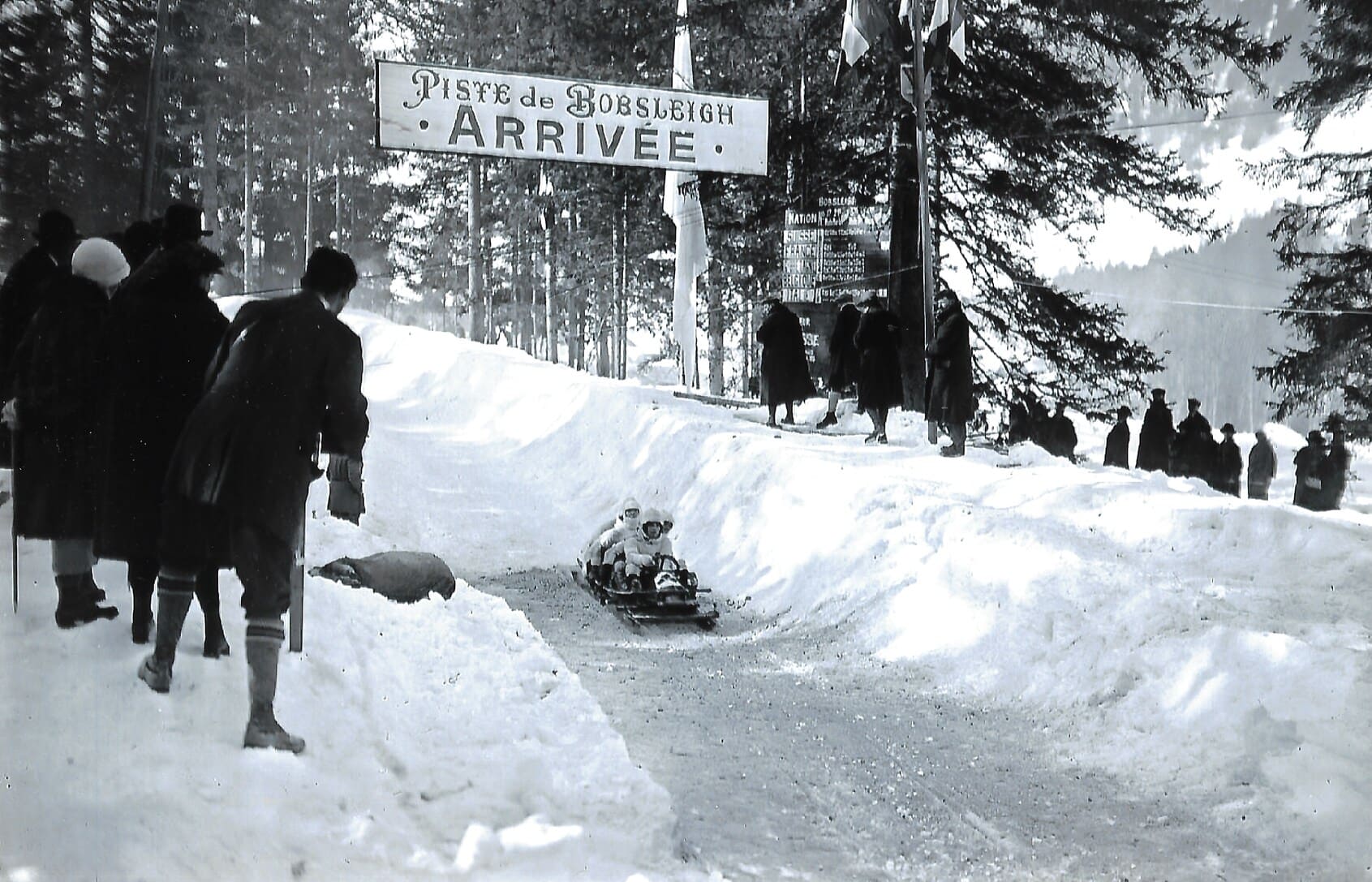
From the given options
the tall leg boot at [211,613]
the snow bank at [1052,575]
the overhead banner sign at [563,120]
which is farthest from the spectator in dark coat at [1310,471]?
the tall leg boot at [211,613]

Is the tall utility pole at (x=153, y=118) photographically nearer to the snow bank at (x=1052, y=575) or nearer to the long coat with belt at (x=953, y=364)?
the snow bank at (x=1052, y=575)

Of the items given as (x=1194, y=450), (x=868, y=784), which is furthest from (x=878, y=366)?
(x=868, y=784)

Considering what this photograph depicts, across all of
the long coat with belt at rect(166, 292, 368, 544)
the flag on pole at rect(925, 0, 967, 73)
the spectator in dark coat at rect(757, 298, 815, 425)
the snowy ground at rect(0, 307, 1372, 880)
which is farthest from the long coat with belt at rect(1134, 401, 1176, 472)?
the long coat with belt at rect(166, 292, 368, 544)

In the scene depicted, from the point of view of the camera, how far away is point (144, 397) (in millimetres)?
4223

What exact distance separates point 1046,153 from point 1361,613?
11498 millimetres

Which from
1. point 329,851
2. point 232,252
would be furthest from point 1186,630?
point 232,252

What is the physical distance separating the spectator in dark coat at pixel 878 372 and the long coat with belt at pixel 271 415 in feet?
34.1

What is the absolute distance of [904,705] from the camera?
6.49 meters

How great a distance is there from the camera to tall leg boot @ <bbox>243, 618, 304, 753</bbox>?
3875 mm

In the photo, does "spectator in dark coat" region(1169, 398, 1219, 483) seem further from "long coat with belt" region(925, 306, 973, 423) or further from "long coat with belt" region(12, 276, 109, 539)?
"long coat with belt" region(12, 276, 109, 539)

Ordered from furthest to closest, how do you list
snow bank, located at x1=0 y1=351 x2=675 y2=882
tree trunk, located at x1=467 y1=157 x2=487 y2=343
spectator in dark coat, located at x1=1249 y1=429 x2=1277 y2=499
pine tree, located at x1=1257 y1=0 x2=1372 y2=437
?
tree trunk, located at x1=467 y1=157 x2=487 y2=343 < pine tree, located at x1=1257 y1=0 x2=1372 y2=437 < spectator in dark coat, located at x1=1249 y1=429 x2=1277 y2=499 < snow bank, located at x1=0 y1=351 x2=675 y2=882

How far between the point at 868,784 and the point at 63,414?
393 centimetres

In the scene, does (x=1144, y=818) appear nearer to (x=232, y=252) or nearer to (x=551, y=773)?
(x=551, y=773)

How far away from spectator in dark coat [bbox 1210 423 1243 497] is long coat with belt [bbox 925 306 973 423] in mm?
4863
